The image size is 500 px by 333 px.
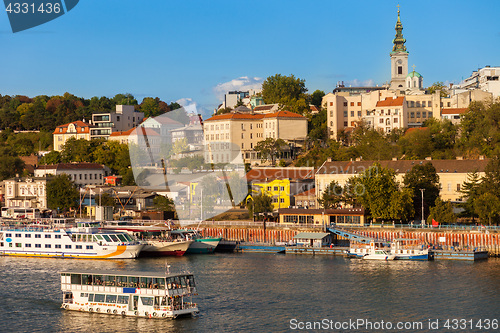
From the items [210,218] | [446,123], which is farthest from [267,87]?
[210,218]

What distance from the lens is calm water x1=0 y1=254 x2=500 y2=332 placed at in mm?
35594

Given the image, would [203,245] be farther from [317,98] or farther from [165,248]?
[317,98]

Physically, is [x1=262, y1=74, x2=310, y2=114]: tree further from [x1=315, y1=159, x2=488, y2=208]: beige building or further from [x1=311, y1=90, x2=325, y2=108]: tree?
[x1=315, y1=159, x2=488, y2=208]: beige building

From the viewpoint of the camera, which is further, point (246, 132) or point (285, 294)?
point (246, 132)

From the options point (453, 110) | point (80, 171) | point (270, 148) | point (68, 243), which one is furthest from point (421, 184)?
point (80, 171)

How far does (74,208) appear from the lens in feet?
283

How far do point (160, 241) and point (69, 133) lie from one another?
71.2m

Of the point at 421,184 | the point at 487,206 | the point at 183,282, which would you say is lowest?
the point at 183,282

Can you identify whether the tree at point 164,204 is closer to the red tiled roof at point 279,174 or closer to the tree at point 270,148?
the red tiled roof at point 279,174

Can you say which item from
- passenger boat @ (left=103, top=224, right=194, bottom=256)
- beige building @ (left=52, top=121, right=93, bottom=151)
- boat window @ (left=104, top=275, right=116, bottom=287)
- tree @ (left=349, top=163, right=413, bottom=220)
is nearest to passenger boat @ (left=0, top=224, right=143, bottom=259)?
passenger boat @ (left=103, top=224, right=194, bottom=256)

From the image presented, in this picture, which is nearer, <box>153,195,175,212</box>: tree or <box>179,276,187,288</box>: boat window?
<box>179,276,187,288</box>: boat window

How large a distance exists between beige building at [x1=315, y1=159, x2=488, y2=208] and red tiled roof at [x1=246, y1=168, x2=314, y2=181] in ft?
18.2

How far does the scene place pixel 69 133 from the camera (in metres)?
128

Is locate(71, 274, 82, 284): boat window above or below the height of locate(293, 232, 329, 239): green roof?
below
